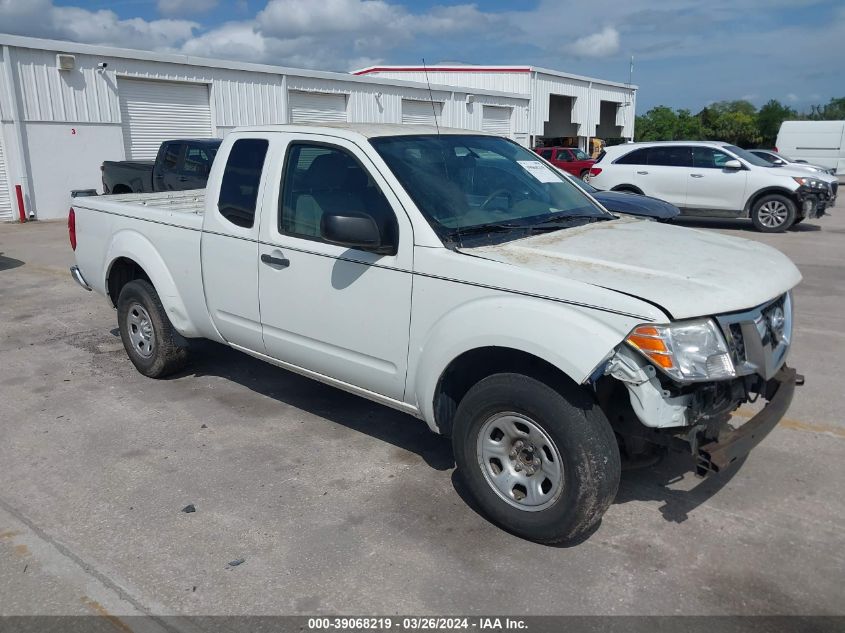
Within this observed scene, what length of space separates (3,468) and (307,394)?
2.05 meters

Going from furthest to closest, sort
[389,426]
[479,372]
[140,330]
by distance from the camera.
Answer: [140,330] < [389,426] < [479,372]

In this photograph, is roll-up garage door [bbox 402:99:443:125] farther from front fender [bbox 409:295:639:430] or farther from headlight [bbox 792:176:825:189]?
front fender [bbox 409:295:639:430]

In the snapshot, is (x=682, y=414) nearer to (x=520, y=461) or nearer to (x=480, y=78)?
(x=520, y=461)

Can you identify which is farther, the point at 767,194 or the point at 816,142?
the point at 816,142

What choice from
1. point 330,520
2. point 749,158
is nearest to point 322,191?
point 330,520

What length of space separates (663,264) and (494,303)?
83 cm

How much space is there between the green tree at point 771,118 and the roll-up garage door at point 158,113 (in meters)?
46.6

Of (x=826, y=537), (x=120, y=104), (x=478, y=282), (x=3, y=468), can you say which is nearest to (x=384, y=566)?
(x=478, y=282)

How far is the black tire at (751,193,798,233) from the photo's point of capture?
1459cm

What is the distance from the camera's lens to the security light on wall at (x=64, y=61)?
1770 cm

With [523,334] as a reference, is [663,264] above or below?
above

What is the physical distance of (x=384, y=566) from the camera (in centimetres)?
338

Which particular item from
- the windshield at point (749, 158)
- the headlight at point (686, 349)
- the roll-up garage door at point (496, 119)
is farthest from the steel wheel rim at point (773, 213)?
the roll-up garage door at point (496, 119)

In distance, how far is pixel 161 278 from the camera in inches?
213
